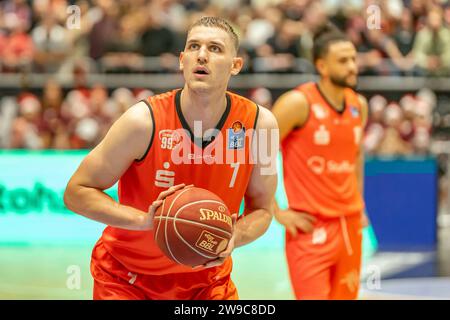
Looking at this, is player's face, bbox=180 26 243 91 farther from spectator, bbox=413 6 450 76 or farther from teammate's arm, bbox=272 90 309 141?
spectator, bbox=413 6 450 76

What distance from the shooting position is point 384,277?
32.2 ft

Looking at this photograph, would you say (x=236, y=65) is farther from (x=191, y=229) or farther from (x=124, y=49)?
(x=124, y=49)

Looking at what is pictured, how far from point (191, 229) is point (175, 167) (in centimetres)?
39

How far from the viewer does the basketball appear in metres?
4.01

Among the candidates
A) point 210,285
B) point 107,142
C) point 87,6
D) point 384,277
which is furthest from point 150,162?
point 87,6

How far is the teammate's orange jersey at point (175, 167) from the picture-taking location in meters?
4.27

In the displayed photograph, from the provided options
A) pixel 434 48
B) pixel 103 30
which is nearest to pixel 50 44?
pixel 103 30

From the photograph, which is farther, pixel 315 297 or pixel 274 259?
pixel 274 259

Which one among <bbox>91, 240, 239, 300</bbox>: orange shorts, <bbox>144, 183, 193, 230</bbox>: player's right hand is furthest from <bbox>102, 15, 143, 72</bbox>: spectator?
<bbox>144, 183, 193, 230</bbox>: player's right hand

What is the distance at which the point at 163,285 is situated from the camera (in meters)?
4.44

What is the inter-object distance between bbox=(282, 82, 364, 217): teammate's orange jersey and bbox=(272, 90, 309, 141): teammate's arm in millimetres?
45
